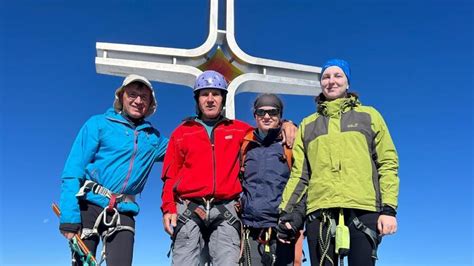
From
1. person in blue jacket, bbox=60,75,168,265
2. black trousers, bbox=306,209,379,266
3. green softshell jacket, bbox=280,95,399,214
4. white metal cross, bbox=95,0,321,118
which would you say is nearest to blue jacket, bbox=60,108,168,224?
person in blue jacket, bbox=60,75,168,265

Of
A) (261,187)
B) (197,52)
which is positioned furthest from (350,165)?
(197,52)

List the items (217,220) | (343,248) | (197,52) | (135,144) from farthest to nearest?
(197,52), (135,144), (217,220), (343,248)

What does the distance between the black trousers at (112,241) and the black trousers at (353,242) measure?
215cm

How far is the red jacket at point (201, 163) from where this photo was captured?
5504mm

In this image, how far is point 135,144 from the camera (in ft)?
19.4

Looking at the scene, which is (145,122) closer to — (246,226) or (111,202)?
(111,202)

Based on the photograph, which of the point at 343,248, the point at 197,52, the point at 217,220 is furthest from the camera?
the point at 197,52

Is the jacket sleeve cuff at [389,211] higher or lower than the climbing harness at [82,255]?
higher

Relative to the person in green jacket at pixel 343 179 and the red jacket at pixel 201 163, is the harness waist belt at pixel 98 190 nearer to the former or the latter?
the red jacket at pixel 201 163

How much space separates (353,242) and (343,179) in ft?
2.06

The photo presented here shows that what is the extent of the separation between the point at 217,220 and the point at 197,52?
689 cm

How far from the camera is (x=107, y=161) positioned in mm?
5719

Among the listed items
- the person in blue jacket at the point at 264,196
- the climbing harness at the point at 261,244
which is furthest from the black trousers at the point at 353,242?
the climbing harness at the point at 261,244

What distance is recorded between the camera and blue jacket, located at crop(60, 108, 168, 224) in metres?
5.54
